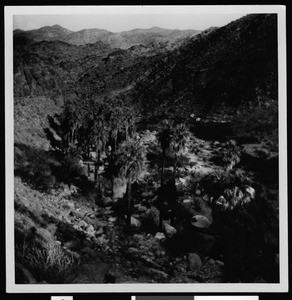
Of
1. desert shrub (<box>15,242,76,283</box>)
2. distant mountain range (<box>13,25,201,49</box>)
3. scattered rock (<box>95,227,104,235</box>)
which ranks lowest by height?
desert shrub (<box>15,242,76,283</box>)

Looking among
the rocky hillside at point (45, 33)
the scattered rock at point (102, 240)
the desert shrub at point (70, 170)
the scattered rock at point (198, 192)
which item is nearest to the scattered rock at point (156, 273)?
the scattered rock at point (102, 240)

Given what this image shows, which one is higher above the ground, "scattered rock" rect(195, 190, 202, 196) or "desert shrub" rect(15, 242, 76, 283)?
"scattered rock" rect(195, 190, 202, 196)

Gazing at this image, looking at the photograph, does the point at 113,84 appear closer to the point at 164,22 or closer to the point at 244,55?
the point at 164,22

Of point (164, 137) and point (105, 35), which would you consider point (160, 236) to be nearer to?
point (164, 137)

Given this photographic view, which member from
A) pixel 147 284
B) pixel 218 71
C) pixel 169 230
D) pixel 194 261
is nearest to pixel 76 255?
pixel 147 284

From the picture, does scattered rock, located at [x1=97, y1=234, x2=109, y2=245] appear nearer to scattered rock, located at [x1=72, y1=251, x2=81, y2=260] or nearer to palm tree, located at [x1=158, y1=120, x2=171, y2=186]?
scattered rock, located at [x1=72, y1=251, x2=81, y2=260]

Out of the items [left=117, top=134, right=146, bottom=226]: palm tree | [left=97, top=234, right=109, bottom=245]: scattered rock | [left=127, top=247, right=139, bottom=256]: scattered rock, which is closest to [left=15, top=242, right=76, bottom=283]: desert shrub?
[left=97, top=234, right=109, bottom=245]: scattered rock
